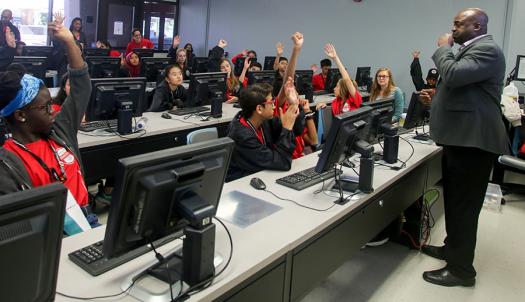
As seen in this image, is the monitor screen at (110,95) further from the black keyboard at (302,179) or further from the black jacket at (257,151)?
the black keyboard at (302,179)

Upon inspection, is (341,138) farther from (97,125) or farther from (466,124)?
(97,125)

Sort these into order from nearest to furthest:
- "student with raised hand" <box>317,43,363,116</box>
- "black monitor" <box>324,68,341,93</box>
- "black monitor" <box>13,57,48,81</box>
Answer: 1. "student with raised hand" <box>317,43,363,116</box>
2. "black monitor" <box>13,57,48,81</box>
3. "black monitor" <box>324,68,341,93</box>

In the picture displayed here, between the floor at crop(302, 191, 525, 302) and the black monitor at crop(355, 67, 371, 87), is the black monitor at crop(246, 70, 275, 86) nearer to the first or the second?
the floor at crop(302, 191, 525, 302)

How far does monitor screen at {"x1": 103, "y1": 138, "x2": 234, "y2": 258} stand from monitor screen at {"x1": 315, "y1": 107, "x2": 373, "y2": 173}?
0.81 m

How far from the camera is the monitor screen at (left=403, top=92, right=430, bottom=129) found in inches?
139

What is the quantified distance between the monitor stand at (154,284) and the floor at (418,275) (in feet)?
4.56

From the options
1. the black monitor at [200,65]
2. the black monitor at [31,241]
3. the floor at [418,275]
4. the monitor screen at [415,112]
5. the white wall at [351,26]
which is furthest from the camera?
the white wall at [351,26]

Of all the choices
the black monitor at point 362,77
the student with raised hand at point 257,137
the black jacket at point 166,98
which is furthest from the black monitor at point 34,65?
the black monitor at point 362,77

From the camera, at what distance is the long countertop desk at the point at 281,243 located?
4.60 ft

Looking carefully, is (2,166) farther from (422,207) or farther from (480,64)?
(422,207)

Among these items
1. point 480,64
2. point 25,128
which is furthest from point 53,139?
point 480,64

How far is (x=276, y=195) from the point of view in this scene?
2184 mm

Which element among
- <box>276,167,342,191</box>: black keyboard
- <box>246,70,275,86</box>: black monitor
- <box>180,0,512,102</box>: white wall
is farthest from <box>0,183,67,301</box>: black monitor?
<box>180,0,512,102</box>: white wall

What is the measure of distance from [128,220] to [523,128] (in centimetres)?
478
